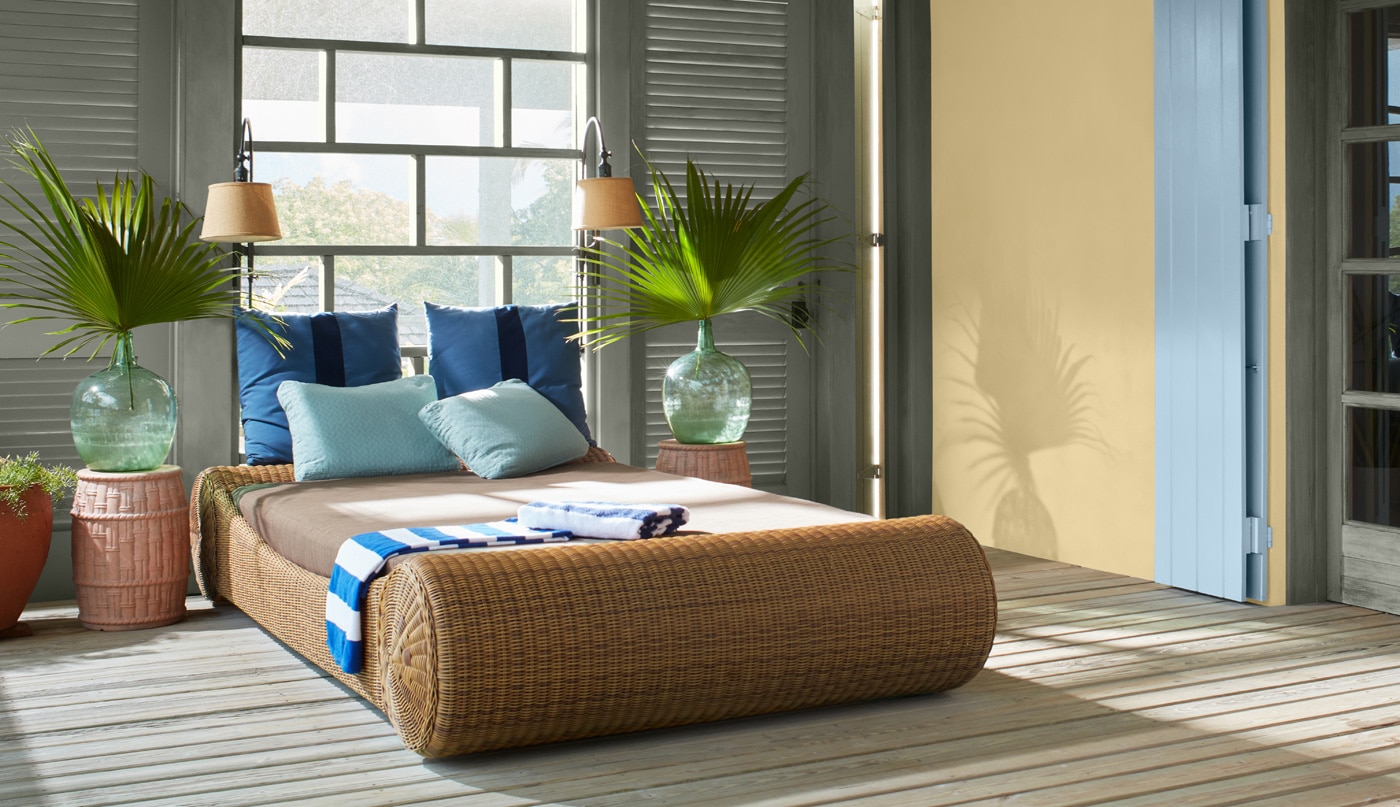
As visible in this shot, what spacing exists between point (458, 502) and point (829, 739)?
1464 millimetres

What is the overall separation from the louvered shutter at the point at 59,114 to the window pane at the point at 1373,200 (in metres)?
4.31

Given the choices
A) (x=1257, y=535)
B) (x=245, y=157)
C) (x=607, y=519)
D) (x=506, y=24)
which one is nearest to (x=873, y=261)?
(x=506, y=24)

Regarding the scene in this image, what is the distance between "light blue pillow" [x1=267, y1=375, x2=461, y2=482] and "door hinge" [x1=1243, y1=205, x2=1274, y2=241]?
2872 millimetres

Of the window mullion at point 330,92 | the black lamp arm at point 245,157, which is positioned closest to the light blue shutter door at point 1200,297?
the window mullion at point 330,92

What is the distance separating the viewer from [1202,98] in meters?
4.72

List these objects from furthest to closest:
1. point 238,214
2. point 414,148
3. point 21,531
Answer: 1. point 414,148
2. point 238,214
3. point 21,531

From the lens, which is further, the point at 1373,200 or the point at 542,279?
the point at 542,279

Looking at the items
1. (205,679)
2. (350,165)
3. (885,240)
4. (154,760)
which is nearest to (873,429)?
(885,240)

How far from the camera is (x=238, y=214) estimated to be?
4.58 meters

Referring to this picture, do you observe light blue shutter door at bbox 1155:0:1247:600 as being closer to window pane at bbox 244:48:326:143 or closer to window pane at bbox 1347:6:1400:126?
window pane at bbox 1347:6:1400:126

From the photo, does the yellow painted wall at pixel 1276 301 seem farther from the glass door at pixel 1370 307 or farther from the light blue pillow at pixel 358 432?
the light blue pillow at pixel 358 432

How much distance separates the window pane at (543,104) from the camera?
5.62 metres

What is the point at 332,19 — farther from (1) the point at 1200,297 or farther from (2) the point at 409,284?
(1) the point at 1200,297

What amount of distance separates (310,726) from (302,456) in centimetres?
154
